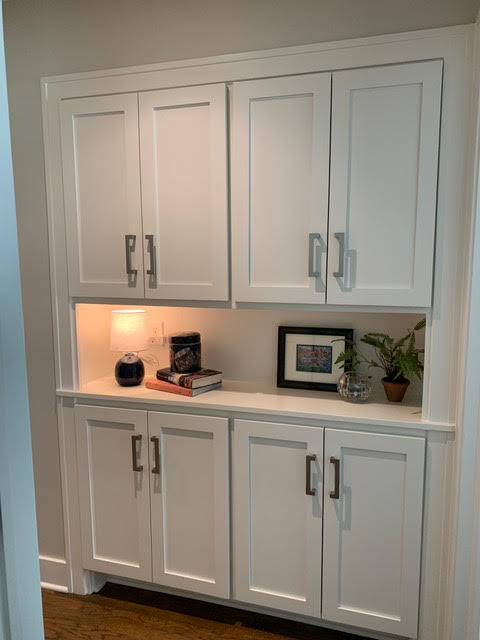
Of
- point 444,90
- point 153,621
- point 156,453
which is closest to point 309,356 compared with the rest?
point 156,453

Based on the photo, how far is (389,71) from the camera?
5.86 feet

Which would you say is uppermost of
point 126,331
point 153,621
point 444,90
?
point 444,90

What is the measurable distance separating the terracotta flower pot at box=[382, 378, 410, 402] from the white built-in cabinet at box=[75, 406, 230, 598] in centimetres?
68

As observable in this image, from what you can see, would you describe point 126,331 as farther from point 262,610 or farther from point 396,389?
point 262,610

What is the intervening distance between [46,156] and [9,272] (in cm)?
182

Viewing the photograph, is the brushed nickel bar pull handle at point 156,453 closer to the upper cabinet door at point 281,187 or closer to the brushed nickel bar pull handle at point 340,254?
the upper cabinet door at point 281,187

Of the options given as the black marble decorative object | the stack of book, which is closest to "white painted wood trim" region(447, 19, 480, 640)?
the stack of book

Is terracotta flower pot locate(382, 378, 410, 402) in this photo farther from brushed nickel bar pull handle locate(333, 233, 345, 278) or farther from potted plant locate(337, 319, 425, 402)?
brushed nickel bar pull handle locate(333, 233, 345, 278)

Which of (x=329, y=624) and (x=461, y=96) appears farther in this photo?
(x=329, y=624)

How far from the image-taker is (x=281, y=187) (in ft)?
6.47

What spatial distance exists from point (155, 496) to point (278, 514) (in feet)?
1.79

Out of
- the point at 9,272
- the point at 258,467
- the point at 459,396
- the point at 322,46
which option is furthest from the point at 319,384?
the point at 9,272

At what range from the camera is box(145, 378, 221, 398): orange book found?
2.25 metres

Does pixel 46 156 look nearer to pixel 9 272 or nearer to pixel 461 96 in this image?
pixel 461 96
